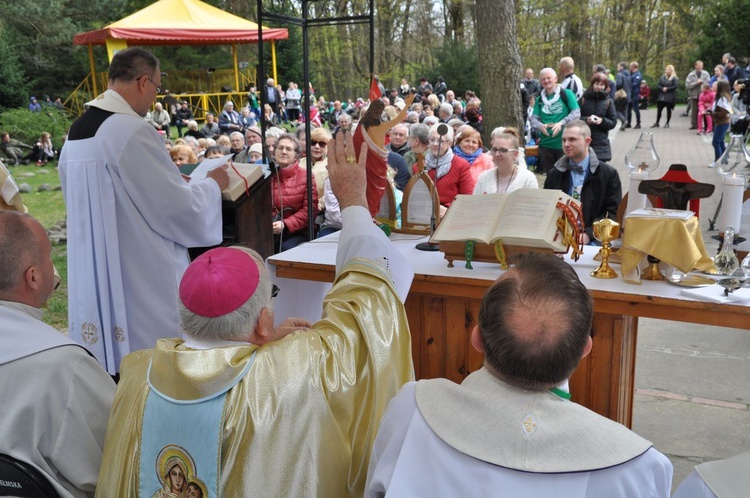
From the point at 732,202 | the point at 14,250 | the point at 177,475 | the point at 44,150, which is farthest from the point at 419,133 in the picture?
the point at 44,150

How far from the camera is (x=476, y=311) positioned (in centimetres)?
291

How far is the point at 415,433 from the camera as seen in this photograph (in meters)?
1.43

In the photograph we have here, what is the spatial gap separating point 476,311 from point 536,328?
1.57m

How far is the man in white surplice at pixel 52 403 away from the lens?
Answer: 6.12ft

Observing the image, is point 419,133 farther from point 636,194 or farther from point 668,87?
point 668,87

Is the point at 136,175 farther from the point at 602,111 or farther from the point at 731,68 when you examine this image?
the point at 731,68

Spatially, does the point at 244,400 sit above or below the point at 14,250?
below

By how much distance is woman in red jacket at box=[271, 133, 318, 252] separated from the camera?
18.3ft

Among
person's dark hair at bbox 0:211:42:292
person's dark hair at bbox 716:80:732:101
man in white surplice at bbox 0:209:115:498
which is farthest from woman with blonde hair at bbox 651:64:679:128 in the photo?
man in white surplice at bbox 0:209:115:498

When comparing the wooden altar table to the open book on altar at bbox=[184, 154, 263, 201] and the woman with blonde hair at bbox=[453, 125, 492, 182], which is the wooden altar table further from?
the woman with blonde hair at bbox=[453, 125, 492, 182]

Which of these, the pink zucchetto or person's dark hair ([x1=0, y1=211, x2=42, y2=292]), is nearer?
the pink zucchetto

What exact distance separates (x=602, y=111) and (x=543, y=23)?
2092cm

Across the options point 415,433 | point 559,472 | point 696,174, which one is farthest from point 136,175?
point 696,174

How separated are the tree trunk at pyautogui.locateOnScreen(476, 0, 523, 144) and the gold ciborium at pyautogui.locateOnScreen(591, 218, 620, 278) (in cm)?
853
